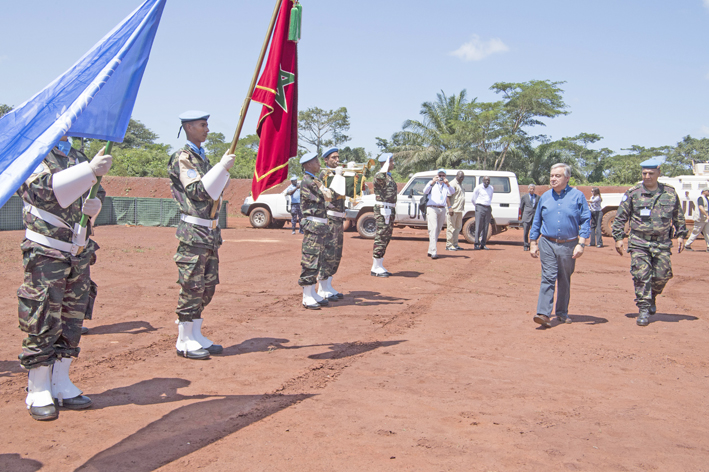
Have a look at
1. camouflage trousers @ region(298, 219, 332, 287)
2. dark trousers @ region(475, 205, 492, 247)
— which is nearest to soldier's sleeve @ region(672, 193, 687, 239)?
camouflage trousers @ region(298, 219, 332, 287)

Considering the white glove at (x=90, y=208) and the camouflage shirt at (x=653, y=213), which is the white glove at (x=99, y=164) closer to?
the white glove at (x=90, y=208)

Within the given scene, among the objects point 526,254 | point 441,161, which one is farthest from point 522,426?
point 441,161

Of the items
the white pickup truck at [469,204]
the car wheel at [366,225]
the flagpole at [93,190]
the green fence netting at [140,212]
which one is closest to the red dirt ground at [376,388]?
the flagpole at [93,190]

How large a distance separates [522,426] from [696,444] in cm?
101

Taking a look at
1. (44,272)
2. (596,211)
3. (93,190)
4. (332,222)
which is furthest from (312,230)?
(596,211)

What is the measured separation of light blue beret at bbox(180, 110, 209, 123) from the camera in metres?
4.96

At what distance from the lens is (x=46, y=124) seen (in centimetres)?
323

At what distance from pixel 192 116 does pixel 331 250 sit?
322 centimetres

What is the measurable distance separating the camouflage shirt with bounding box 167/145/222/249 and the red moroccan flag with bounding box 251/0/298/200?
0.43m

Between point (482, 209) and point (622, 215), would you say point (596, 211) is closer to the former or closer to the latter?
point (482, 209)

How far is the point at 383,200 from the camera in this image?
10.1 meters

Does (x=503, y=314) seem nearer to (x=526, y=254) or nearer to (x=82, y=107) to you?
(x=82, y=107)

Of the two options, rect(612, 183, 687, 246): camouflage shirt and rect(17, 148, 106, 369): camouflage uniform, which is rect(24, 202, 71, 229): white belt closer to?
rect(17, 148, 106, 369): camouflage uniform

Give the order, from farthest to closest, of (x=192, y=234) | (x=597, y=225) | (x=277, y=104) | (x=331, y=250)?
(x=597, y=225), (x=331, y=250), (x=277, y=104), (x=192, y=234)
